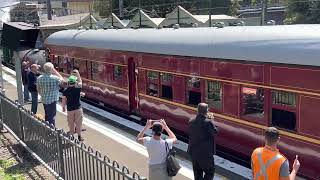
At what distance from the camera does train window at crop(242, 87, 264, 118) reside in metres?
9.09

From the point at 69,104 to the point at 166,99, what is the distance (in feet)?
8.75

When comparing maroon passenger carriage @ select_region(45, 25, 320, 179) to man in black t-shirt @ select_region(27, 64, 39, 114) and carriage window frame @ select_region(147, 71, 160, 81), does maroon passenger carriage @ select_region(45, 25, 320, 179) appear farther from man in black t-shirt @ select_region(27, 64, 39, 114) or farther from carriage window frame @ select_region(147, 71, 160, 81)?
man in black t-shirt @ select_region(27, 64, 39, 114)

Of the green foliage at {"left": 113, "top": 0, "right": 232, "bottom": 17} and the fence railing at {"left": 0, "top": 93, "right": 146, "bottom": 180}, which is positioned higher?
the green foliage at {"left": 113, "top": 0, "right": 232, "bottom": 17}

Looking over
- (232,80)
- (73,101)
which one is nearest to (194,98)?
(232,80)

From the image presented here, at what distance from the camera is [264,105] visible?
8.98 meters

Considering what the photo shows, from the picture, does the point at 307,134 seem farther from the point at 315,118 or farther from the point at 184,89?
the point at 184,89

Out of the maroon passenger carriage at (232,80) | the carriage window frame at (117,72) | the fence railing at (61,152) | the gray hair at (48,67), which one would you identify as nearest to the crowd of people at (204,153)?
the fence railing at (61,152)

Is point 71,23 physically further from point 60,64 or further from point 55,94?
point 55,94

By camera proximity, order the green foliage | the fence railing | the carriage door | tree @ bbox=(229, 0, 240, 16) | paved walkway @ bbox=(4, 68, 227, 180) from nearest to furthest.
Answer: the fence railing → paved walkway @ bbox=(4, 68, 227, 180) → the carriage door → the green foliage → tree @ bbox=(229, 0, 240, 16)

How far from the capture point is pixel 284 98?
8547 millimetres

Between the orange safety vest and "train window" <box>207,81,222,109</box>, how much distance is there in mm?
4638

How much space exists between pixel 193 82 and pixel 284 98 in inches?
120

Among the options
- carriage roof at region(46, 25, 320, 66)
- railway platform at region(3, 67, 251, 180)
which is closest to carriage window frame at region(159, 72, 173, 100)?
carriage roof at region(46, 25, 320, 66)

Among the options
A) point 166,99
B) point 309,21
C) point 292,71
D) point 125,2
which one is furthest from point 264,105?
point 125,2
